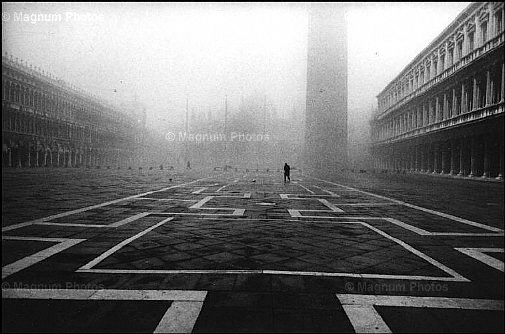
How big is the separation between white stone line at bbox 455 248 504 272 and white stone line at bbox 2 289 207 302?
3631 millimetres

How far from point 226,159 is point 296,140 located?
2029 centimetres

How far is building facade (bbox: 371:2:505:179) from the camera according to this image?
2372 cm

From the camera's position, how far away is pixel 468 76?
1076 inches

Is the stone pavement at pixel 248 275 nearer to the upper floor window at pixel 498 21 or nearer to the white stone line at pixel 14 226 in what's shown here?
the white stone line at pixel 14 226

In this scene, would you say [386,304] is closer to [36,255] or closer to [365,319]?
[365,319]

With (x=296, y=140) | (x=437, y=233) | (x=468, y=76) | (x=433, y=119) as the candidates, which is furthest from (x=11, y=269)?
(x=296, y=140)

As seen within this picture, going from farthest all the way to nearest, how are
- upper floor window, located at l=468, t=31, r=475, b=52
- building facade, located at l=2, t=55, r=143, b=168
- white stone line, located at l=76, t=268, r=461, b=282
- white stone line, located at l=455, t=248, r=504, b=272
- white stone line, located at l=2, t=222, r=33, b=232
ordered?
building facade, located at l=2, t=55, r=143, b=168 < upper floor window, located at l=468, t=31, r=475, b=52 < white stone line, located at l=2, t=222, r=33, b=232 < white stone line, located at l=455, t=248, r=504, b=272 < white stone line, located at l=76, t=268, r=461, b=282

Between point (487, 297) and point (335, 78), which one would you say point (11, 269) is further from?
point (335, 78)

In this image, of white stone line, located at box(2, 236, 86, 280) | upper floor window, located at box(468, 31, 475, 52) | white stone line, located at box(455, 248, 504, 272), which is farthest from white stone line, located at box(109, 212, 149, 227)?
upper floor window, located at box(468, 31, 475, 52)

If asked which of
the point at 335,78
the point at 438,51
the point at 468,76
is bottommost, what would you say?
the point at 468,76

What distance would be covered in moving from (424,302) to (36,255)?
4553 millimetres

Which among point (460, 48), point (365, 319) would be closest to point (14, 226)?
point (365, 319)

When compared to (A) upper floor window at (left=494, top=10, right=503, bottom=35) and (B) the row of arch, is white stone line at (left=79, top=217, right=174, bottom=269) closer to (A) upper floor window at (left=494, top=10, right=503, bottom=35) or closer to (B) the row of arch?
(A) upper floor window at (left=494, top=10, right=503, bottom=35)

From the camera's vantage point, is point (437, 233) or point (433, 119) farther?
point (433, 119)
